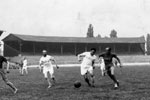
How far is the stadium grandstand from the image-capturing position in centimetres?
6694

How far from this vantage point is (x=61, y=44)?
239 ft

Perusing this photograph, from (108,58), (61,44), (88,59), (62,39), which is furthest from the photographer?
(62,39)

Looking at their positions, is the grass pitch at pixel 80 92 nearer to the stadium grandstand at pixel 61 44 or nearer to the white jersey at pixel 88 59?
Result: the white jersey at pixel 88 59

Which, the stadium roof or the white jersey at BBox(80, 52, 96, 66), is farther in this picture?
the stadium roof

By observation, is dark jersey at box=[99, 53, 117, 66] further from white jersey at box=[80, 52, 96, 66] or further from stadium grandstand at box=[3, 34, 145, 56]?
stadium grandstand at box=[3, 34, 145, 56]

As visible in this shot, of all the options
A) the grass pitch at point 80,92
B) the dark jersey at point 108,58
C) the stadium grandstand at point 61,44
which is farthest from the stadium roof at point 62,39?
the dark jersey at point 108,58

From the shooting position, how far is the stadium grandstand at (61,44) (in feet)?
220

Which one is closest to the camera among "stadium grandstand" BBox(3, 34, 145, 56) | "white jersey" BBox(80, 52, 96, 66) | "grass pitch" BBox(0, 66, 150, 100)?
"grass pitch" BBox(0, 66, 150, 100)

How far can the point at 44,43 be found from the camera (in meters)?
71.1

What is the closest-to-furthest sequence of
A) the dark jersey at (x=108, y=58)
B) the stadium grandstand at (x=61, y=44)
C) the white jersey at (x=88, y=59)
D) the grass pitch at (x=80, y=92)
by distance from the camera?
the grass pitch at (x=80, y=92) < the dark jersey at (x=108, y=58) < the white jersey at (x=88, y=59) < the stadium grandstand at (x=61, y=44)

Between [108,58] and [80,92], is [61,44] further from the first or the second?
[80,92]

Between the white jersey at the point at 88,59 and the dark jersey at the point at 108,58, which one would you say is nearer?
the dark jersey at the point at 108,58

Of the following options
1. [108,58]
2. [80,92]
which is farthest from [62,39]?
[80,92]

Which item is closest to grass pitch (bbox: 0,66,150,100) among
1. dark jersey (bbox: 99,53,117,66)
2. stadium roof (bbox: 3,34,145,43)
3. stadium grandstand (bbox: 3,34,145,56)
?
dark jersey (bbox: 99,53,117,66)
